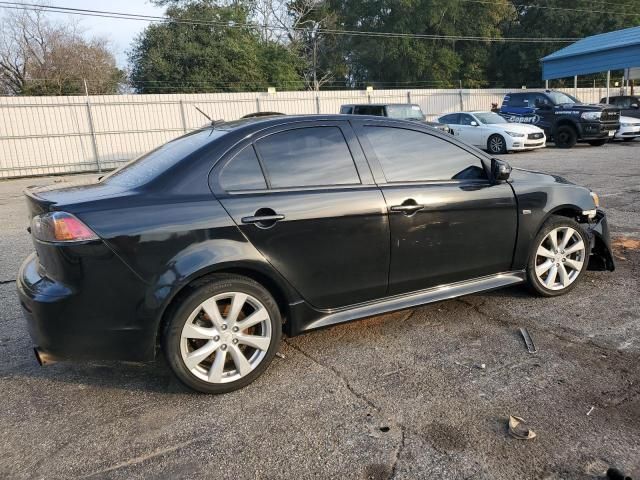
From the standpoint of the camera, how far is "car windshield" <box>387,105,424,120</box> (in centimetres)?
1523

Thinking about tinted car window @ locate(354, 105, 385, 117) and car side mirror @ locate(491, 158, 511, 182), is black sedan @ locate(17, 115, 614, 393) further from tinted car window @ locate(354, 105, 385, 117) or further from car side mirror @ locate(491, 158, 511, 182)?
tinted car window @ locate(354, 105, 385, 117)

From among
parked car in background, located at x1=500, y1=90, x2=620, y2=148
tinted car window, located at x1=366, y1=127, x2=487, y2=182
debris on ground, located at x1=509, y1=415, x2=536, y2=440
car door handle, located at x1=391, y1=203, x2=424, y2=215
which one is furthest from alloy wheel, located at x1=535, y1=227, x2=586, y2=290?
parked car in background, located at x1=500, y1=90, x2=620, y2=148

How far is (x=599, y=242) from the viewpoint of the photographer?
14.9 feet

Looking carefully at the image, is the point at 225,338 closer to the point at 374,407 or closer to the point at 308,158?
the point at 374,407

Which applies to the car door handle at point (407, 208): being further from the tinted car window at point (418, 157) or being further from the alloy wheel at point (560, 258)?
the alloy wheel at point (560, 258)

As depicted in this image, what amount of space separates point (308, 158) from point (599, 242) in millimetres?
2915

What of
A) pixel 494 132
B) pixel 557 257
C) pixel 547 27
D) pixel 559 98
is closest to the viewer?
pixel 557 257

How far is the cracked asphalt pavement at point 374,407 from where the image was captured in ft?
7.77

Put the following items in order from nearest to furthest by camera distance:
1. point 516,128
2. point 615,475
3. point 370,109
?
point 615,475
point 370,109
point 516,128

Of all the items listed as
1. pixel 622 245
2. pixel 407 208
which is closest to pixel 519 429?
pixel 407 208

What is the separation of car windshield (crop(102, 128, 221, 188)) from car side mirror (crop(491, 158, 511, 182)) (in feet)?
6.50

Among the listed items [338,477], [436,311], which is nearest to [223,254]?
[338,477]

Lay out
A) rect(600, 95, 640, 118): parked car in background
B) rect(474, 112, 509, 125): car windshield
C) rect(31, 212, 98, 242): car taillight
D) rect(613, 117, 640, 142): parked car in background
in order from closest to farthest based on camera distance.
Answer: rect(31, 212, 98, 242): car taillight < rect(474, 112, 509, 125): car windshield < rect(613, 117, 640, 142): parked car in background < rect(600, 95, 640, 118): parked car in background

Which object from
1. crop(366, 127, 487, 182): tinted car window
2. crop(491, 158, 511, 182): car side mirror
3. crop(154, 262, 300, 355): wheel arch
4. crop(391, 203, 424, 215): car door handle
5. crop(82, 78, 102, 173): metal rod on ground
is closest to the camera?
crop(154, 262, 300, 355): wheel arch
